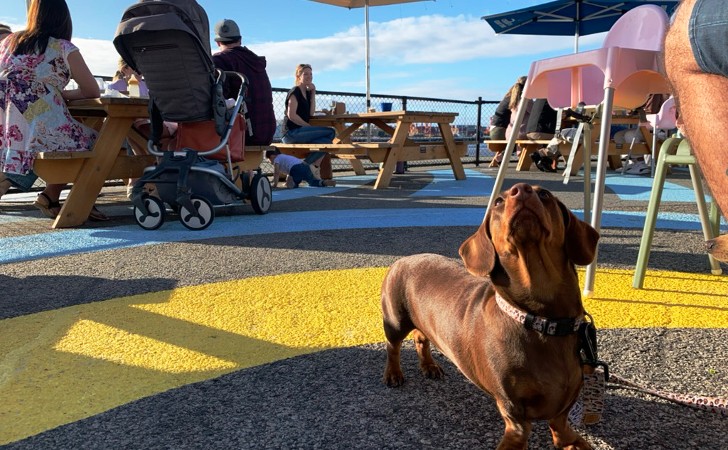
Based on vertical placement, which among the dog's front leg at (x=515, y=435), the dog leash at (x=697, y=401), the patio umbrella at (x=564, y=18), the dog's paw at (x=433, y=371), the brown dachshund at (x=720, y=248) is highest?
the patio umbrella at (x=564, y=18)

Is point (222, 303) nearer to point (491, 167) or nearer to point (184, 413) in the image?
point (184, 413)

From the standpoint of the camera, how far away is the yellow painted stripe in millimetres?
1878

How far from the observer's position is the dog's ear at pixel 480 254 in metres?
1.43

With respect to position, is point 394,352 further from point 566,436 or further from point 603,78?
point 603,78

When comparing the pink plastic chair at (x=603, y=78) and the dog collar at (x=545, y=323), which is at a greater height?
the pink plastic chair at (x=603, y=78)

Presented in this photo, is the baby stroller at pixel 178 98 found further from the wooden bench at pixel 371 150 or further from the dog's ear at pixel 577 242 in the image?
the dog's ear at pixel 577 242

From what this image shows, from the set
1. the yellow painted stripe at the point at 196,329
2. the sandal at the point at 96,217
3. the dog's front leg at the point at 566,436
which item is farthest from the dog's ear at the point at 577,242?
the sandal at the point at 96,217

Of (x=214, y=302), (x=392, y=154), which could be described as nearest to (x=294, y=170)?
(x=392, y=154)

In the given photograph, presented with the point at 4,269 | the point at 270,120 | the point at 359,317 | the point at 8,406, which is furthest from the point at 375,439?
the point at 270,120

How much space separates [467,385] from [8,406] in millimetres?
1509

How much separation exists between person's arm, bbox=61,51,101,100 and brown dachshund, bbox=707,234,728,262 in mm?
4895

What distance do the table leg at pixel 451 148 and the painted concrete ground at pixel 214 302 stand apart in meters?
3.77

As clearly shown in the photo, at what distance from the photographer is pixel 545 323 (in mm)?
1357

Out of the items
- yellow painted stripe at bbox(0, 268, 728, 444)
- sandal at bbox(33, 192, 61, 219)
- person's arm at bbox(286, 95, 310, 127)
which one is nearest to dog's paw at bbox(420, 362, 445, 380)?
yellow painted stripe at bbox(0, 268, 728, 444)
